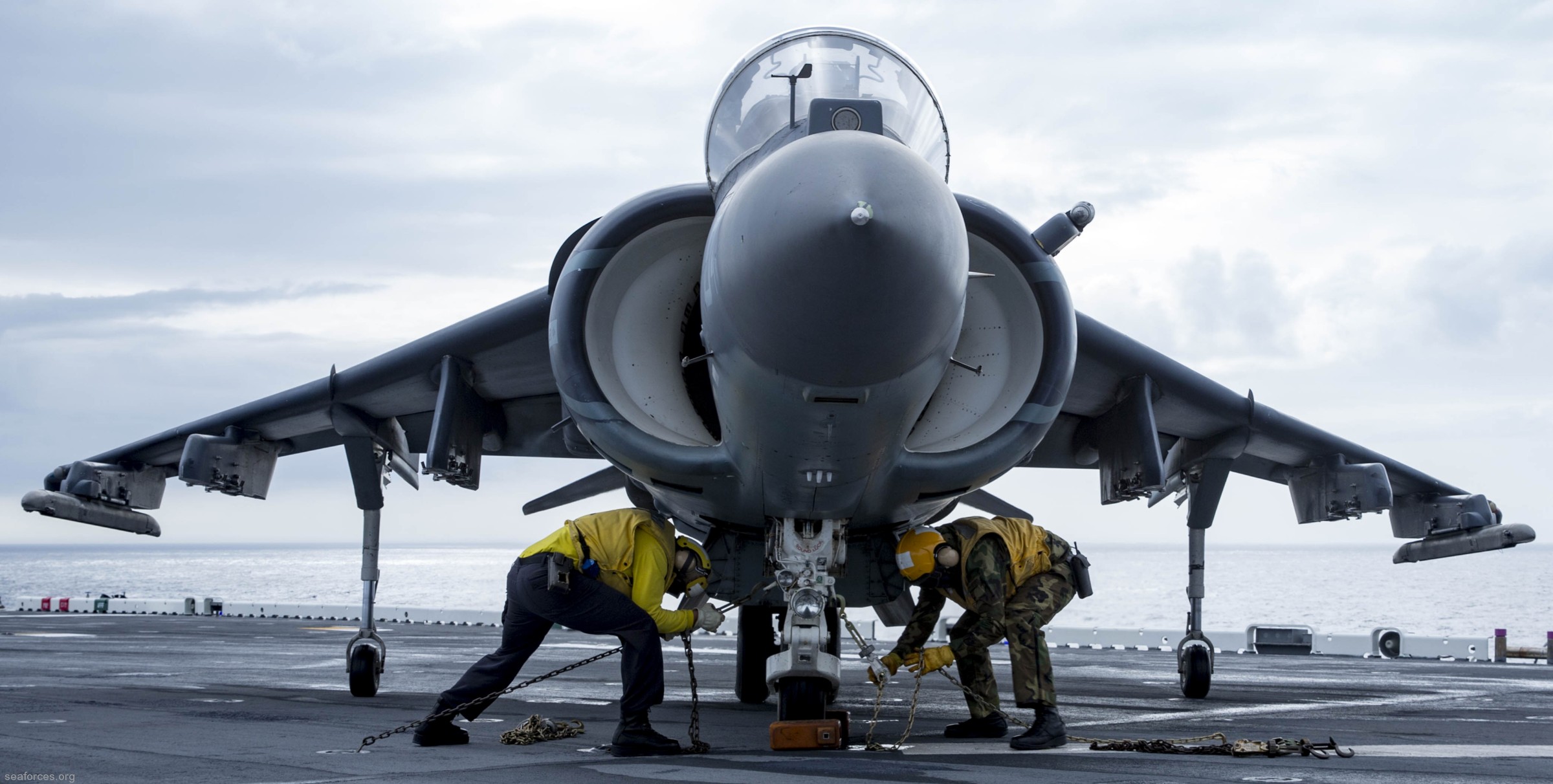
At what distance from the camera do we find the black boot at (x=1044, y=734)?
651 cm

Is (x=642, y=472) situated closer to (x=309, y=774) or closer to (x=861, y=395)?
(x=861, y=395)

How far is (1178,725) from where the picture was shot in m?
8.07

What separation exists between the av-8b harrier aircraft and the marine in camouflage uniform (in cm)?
44

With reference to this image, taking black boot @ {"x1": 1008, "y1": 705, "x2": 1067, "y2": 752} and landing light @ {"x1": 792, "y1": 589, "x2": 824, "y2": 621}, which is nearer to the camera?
landing light @ {"x1": 792, "y1": 589, "x2": 824, "y2": 621}

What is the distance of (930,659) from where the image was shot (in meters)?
6.84

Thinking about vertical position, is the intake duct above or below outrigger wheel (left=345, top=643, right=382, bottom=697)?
above

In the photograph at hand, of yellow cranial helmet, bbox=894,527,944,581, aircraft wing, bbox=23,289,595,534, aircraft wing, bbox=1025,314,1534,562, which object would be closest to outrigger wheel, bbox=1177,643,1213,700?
aircraft wing, bbox=1025,314,1534,562

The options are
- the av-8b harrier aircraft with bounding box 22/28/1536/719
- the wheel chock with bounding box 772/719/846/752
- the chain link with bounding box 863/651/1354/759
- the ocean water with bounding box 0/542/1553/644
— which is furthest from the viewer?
the ocean water with bounding box 0/542/1553/644

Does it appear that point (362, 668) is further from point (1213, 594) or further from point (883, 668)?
point (1213, 594)

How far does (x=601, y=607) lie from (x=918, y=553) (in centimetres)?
183

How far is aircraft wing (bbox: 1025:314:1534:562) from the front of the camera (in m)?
9.05

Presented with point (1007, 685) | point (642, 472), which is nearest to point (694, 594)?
point (642, 472)

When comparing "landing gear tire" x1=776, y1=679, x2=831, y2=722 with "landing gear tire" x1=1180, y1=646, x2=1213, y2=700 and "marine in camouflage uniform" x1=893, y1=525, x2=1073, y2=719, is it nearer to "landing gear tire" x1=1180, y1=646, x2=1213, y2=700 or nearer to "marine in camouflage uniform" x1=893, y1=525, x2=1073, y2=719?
"marine in camouflage uniform" x1=893, y1=525, x2=1073, y2=719

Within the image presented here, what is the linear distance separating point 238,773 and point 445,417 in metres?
4.07
